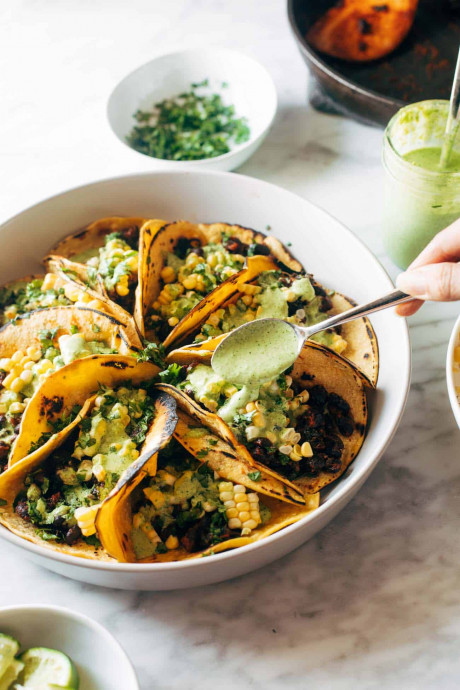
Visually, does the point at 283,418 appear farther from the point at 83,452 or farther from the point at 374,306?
the point at 83,452

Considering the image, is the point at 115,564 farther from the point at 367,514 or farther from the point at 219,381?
the point at 367,514

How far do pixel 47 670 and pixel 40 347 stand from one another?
1.21m

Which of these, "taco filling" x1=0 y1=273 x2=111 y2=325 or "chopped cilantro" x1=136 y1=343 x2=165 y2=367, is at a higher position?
"taco filling" x1=0 y1=273 x2=111 y2=325

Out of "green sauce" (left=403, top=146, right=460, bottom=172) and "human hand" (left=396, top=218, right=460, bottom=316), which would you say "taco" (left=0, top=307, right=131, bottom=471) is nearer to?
"human hand" (left=396, top=218, right=460, bottom=316)

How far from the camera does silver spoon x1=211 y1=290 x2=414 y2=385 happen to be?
7.63 feet

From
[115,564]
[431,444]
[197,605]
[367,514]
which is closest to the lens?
[115,564]

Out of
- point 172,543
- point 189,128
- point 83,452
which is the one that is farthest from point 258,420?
point 189,128

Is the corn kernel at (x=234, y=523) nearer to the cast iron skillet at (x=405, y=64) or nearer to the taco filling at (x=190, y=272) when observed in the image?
the taco filling at (x=190, y=272)

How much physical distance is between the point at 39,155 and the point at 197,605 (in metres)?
2.85

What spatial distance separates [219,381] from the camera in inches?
93.9

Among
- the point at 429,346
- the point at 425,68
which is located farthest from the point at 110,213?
the point at 425,68

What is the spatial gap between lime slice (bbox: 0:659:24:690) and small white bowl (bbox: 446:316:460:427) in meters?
1.69

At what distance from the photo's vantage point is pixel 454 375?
2.52 m

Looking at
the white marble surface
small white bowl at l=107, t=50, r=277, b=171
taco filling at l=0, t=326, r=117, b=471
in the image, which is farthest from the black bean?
small white bowl at l=107, t=50, r=277, b=171
